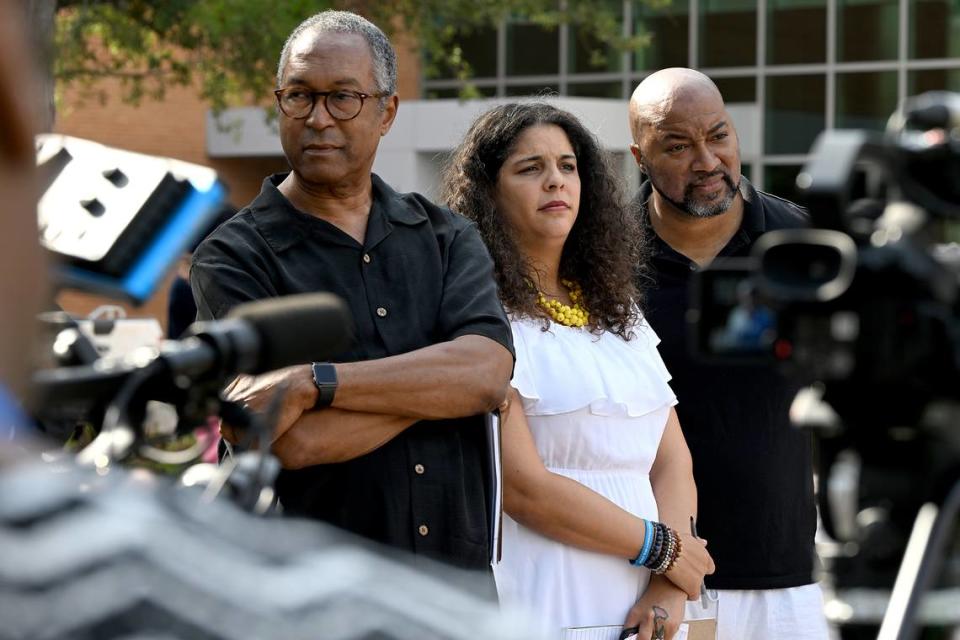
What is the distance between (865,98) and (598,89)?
166 inches

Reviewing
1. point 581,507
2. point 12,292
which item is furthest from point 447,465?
point 12,292

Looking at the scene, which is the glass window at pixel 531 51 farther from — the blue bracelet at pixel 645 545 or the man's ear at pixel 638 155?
the blue bracelet at pixel 645 545

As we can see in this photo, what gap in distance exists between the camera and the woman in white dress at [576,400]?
159 inches

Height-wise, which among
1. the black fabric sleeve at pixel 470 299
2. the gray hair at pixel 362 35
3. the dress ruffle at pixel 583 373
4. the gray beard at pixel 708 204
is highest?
the gray hair at pixel 362 35

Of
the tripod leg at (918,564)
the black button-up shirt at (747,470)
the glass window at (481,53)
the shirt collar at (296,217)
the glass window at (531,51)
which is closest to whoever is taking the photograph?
the tripod leg at (918,564)

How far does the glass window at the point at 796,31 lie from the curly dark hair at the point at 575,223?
18.8 m

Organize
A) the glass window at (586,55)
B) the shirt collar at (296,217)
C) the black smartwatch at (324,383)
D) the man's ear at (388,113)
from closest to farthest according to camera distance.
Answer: the black smartwatch at (324,383) < the shirt collar at (296,217) < the man's ear at (388,113) < the glass window at (586,55)

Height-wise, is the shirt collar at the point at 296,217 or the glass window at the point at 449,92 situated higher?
the glass window at the point at 449,92

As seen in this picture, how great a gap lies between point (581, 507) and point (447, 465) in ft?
1.75

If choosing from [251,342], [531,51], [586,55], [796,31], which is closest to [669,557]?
[251,342]

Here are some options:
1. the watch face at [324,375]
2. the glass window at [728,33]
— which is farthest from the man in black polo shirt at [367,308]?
the glass window at [728,33]

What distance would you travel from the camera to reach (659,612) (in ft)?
13.4

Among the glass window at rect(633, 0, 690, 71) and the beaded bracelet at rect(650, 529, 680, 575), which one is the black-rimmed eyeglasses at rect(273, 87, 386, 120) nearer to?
the beaded bracelet at rect(650, 529, 680, 575)

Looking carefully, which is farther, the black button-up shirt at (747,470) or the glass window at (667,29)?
the glass window at (667,29)
